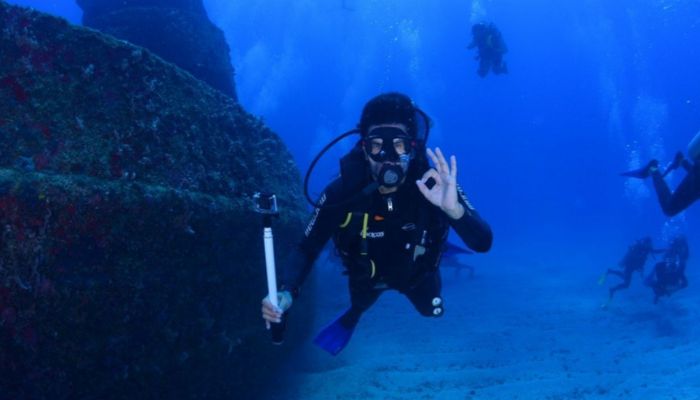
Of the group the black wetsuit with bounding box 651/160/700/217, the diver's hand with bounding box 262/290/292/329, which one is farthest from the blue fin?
the black wetsuit with bounding box 651/160/700/217

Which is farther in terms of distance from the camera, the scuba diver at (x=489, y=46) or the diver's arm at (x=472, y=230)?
the scuba diver at (x=489, y=46)

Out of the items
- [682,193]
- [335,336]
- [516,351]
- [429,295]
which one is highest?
[682,193]

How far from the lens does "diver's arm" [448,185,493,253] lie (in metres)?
3.66

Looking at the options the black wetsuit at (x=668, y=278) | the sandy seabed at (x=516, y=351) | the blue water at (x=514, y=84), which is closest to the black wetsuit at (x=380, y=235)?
the sandy seabed at (x=516, y=351)

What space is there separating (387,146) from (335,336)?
254cm

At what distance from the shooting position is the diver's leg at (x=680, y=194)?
848 cm

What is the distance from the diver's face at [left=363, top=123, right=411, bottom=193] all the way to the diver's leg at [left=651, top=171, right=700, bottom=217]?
784 centimetres

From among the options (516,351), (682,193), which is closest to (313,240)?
(516,351)

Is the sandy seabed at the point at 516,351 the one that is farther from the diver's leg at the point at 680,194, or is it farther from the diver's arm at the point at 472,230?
the diver's arm at the point at 472,230

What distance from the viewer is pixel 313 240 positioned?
14.4 ft

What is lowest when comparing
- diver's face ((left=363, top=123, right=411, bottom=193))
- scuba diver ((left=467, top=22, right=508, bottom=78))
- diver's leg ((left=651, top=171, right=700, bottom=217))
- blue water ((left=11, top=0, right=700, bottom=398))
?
Result: diver's face ((left=363, top=123, right=411, bottom=193))

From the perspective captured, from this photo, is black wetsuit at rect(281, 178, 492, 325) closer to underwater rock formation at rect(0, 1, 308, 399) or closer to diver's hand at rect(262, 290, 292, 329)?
diver's hand at rect(262, 290, 292, 329)

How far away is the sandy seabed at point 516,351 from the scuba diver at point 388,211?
4.11m

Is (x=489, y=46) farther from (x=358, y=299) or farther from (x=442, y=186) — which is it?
(x=442, y=186)
